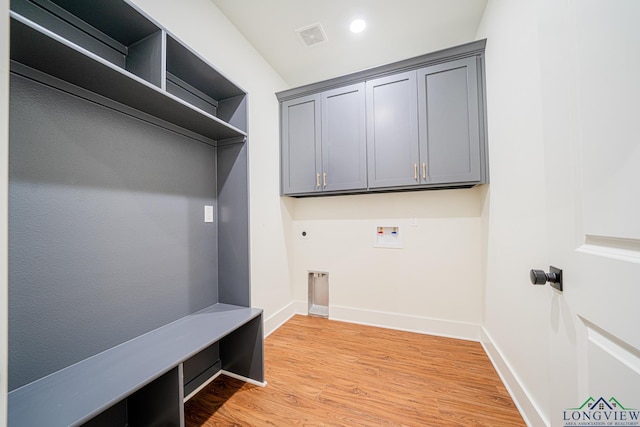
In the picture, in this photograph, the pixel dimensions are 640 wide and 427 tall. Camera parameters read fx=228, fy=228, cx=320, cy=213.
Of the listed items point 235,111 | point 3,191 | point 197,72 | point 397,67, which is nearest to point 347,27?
point 397,67

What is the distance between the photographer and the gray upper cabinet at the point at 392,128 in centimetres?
196

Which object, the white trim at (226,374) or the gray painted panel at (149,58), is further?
the white trim at (226,374)


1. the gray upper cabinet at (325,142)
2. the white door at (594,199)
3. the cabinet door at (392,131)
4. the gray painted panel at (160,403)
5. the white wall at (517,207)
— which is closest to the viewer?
the white door at (594,199)

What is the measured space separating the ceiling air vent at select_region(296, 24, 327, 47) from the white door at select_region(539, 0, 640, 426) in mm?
1671

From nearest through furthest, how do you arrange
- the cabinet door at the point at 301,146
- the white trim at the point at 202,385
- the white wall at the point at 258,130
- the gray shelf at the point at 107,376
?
the gray shelf at the point at 107,376
the white trim at the point at 202,385
the white wall at the point at 258,130
the cabinet door at the point at 301,146

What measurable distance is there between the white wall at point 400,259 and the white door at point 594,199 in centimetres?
147

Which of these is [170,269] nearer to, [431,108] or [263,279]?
[263,279]

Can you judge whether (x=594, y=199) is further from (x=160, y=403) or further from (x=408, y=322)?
(x=408, y=322)

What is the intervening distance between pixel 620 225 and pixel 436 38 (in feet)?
7.57

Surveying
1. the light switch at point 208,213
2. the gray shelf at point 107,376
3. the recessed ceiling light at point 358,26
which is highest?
the recessed ceiling light at point 358,26

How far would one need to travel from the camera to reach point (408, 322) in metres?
2.39

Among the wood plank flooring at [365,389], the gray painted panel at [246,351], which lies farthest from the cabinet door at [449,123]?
the gray painted panel at [246,351]

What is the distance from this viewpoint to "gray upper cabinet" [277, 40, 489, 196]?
1956mm

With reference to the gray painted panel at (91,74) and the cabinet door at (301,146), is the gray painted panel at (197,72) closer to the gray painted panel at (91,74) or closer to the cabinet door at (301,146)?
the gray painted panel at (91,74)
